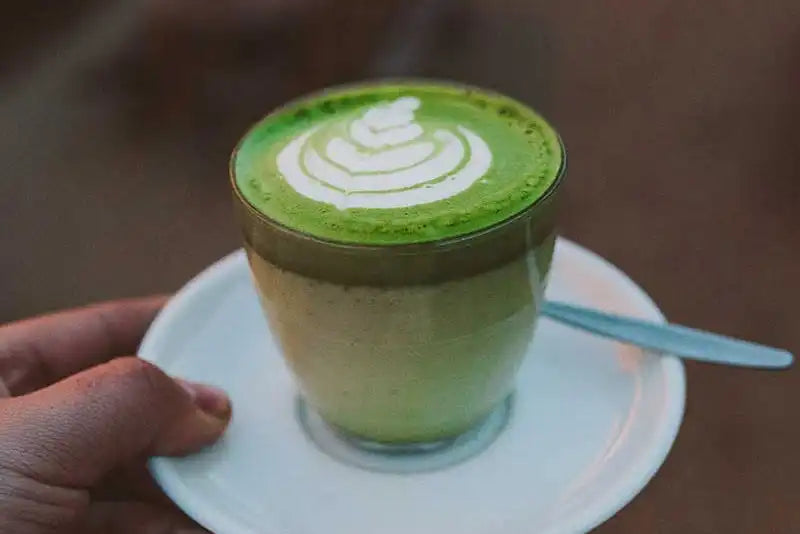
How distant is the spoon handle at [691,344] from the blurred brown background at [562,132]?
133 mm

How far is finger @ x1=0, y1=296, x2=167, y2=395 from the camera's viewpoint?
851mm

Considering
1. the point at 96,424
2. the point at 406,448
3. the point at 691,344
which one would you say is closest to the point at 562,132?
the point at 691,344

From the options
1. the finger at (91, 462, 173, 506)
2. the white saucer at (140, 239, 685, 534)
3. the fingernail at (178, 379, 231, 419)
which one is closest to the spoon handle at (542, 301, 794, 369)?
the white saucer at (140, 239, 685, 534)

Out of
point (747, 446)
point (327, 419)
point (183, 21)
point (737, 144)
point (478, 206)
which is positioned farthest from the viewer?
point (183, 21)

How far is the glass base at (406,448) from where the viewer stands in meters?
0.66

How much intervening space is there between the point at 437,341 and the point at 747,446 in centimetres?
38

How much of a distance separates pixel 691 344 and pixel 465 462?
0.68 ft

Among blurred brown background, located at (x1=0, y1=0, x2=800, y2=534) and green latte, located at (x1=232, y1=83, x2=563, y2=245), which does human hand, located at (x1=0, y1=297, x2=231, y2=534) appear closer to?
green latte, located at (x1=232, y1=83, x2=563, y2=245)

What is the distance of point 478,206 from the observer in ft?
1.94

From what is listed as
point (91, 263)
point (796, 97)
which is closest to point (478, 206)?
point (91, 263)

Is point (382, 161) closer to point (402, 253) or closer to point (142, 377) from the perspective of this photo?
point (402, 253)

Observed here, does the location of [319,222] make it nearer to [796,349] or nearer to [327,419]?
[327,419]

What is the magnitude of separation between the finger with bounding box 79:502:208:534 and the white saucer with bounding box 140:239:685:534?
0.37 feet

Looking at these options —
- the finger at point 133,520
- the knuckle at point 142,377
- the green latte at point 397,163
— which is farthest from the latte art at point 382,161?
the finger at point 133,520
